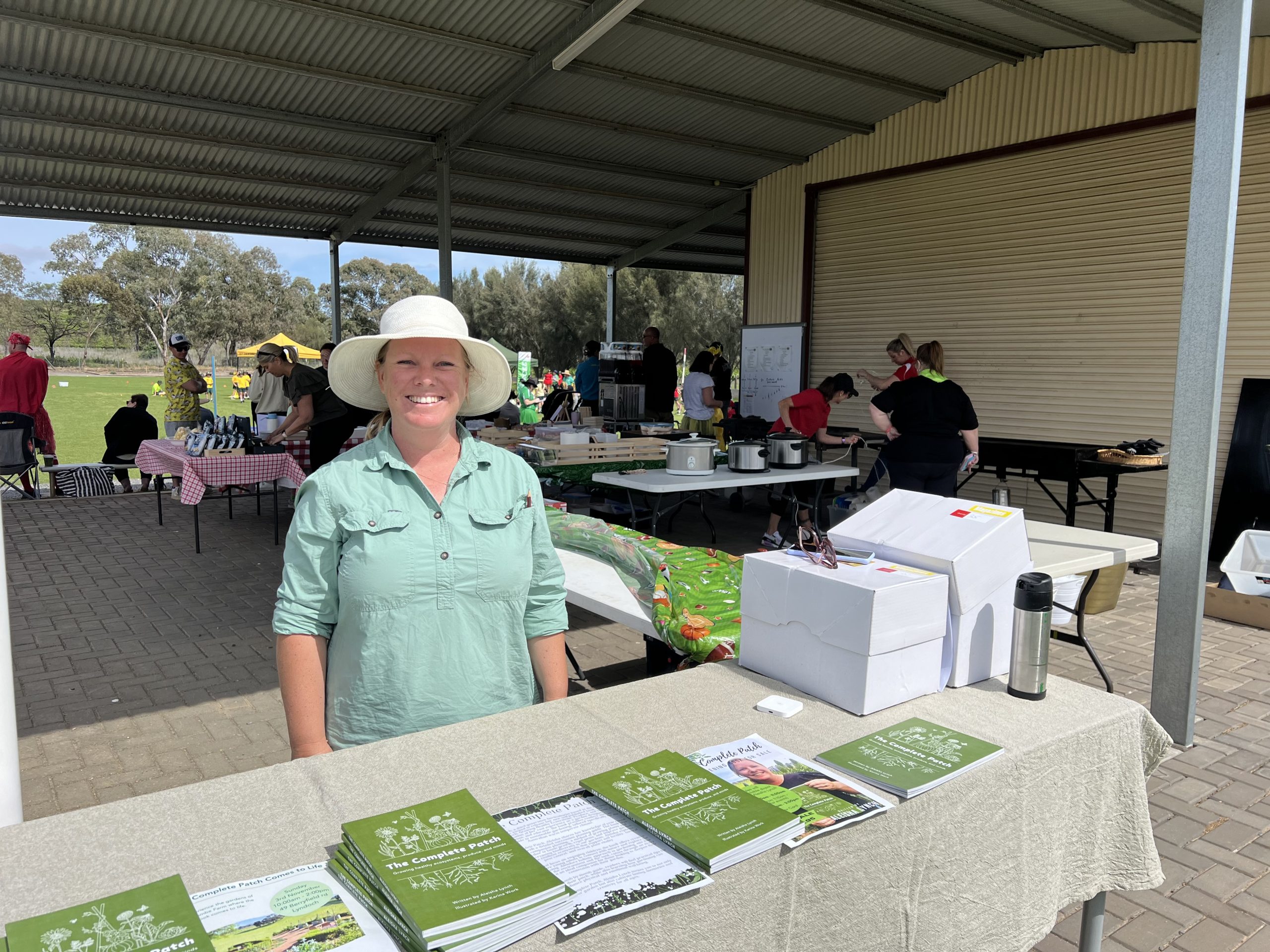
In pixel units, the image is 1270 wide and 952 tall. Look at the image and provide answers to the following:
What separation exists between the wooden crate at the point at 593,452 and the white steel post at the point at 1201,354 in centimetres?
385

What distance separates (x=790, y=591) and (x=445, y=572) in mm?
784

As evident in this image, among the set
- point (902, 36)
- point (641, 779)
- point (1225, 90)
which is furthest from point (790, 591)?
point (902, 36)

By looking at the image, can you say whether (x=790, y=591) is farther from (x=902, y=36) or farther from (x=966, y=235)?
(x=966, y=235)

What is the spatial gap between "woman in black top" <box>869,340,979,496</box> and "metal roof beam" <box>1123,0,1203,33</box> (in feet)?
12.0

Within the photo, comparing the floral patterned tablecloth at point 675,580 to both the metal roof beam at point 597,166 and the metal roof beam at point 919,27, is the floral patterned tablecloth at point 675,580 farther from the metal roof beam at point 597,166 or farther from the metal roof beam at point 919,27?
the metal roof beam at point 597,166

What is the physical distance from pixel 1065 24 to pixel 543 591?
329 inches

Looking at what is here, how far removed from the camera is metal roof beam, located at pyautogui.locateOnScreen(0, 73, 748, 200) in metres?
8.08

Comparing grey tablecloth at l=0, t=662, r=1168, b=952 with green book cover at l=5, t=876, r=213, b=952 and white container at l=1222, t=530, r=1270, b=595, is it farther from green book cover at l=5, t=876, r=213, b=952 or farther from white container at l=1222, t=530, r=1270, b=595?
white container at l=1222, t=530, r=1270, b=595

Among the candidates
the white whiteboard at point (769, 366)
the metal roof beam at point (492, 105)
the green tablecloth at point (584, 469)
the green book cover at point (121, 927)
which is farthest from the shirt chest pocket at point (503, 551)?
the white whiteboard at point (769, 366)

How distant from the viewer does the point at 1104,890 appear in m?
1.94

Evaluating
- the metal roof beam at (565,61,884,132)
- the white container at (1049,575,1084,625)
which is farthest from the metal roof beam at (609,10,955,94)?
the white container at (1049,575,1084,625)

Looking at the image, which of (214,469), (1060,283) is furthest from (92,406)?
(1060,283)

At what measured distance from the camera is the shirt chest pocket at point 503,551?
1.85m

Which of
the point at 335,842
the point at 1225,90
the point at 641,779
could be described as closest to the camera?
the point at 335,842
